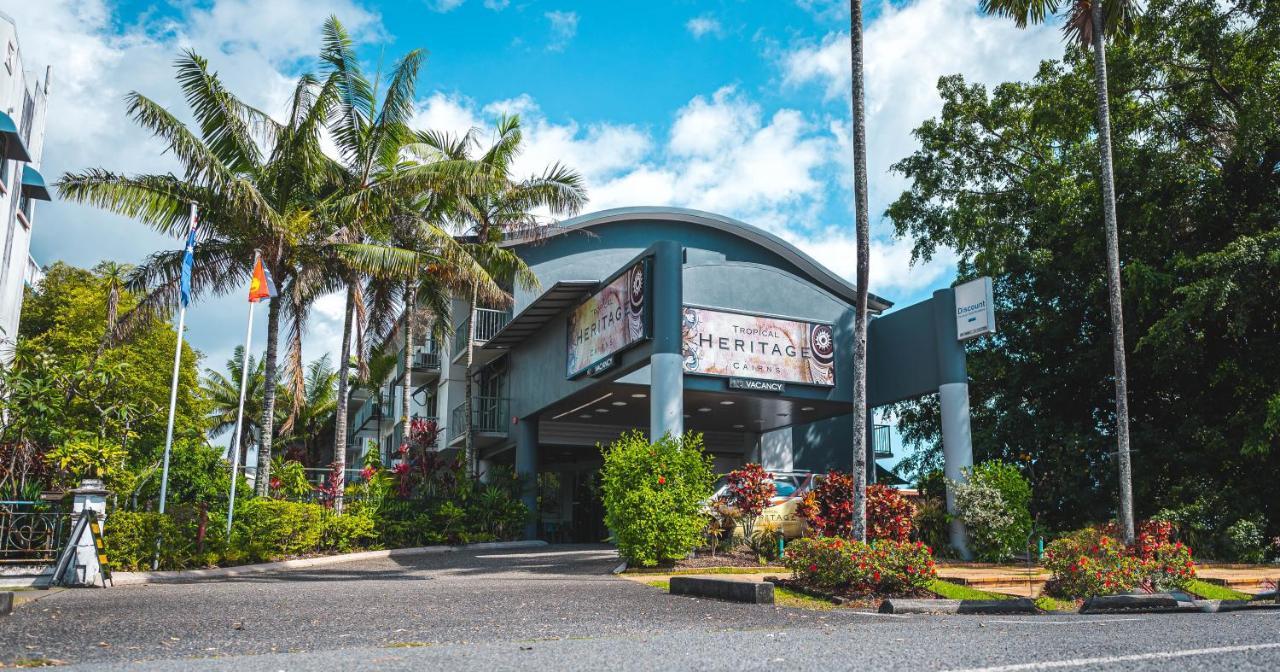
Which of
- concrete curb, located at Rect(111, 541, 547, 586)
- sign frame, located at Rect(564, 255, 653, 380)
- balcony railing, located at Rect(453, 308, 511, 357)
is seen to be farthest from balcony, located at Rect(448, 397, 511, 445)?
sign frame, located at Rect(564, 255, 653, 380)

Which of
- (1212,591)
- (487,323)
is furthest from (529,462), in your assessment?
(1212,591)

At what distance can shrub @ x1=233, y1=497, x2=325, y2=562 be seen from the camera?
56.3 ft

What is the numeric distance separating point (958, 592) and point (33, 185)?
2375cm

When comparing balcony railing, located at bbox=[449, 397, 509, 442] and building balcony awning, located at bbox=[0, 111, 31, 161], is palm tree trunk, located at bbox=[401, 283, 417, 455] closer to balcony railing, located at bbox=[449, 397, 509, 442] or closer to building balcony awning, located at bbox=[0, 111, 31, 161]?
balcony railing, located at bbox=[449, 397, 509, 442]

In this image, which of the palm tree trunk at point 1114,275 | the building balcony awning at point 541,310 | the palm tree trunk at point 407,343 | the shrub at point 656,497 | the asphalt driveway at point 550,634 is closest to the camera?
the asphalt driveway at point 550,634

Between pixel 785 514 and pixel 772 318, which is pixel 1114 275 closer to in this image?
pixel 772 318

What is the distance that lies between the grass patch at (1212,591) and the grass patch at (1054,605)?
2.44m

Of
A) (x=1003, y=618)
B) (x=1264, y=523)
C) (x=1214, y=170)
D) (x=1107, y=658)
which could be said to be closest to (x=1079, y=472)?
A: (x=1264, y=523)

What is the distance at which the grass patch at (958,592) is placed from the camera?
1128 centimetres

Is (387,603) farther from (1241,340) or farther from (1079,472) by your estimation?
(1241,340)

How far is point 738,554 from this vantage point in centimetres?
1630

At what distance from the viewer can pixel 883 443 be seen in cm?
2778

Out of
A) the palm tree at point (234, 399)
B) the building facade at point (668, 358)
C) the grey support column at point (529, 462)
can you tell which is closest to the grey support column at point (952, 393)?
the building facade at point (668, 358)

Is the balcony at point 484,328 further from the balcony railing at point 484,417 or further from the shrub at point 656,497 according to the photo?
the shrub at point 656,497
